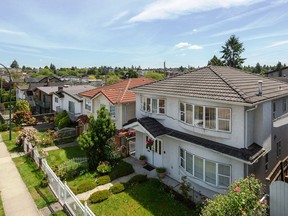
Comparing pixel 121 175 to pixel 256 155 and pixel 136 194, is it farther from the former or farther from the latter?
pixel 256 155

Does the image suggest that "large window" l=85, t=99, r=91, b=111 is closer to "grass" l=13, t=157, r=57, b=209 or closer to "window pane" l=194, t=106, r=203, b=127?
"grass" l=13, t=157, r=57, b=209

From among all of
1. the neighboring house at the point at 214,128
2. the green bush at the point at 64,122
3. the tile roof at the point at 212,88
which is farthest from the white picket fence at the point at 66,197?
the green bush at the point at 64,122

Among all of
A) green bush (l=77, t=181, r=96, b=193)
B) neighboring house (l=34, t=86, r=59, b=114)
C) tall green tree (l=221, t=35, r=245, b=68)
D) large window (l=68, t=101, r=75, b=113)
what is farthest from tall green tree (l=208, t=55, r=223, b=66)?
green bush (l=77, t=181, r=96, b=193)

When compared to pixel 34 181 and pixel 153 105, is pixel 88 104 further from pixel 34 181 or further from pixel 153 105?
pixel 34 181

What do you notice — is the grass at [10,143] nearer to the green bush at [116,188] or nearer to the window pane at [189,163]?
the green bush at [116,188]

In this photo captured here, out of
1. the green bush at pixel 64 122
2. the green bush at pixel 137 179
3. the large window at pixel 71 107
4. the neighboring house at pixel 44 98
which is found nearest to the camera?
the green bush at pixel 137 179

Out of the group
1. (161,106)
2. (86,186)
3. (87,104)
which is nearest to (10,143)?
(87,104)

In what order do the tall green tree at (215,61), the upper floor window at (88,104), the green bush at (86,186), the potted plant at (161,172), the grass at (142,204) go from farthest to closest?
the tall green tree at (215,61) → the upper floor window at (88,104) → the potted plant at (161,172) → the green bush at (86,186) → the grass at (142,204)

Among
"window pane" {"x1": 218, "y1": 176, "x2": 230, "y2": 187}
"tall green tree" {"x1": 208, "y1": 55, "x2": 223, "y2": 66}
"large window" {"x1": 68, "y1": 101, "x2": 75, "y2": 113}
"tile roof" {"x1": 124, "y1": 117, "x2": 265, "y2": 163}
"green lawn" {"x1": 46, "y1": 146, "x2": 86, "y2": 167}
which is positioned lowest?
"green lawn" {"x1": 46, "y1": 146, "x2": 86, "y2": 167}
